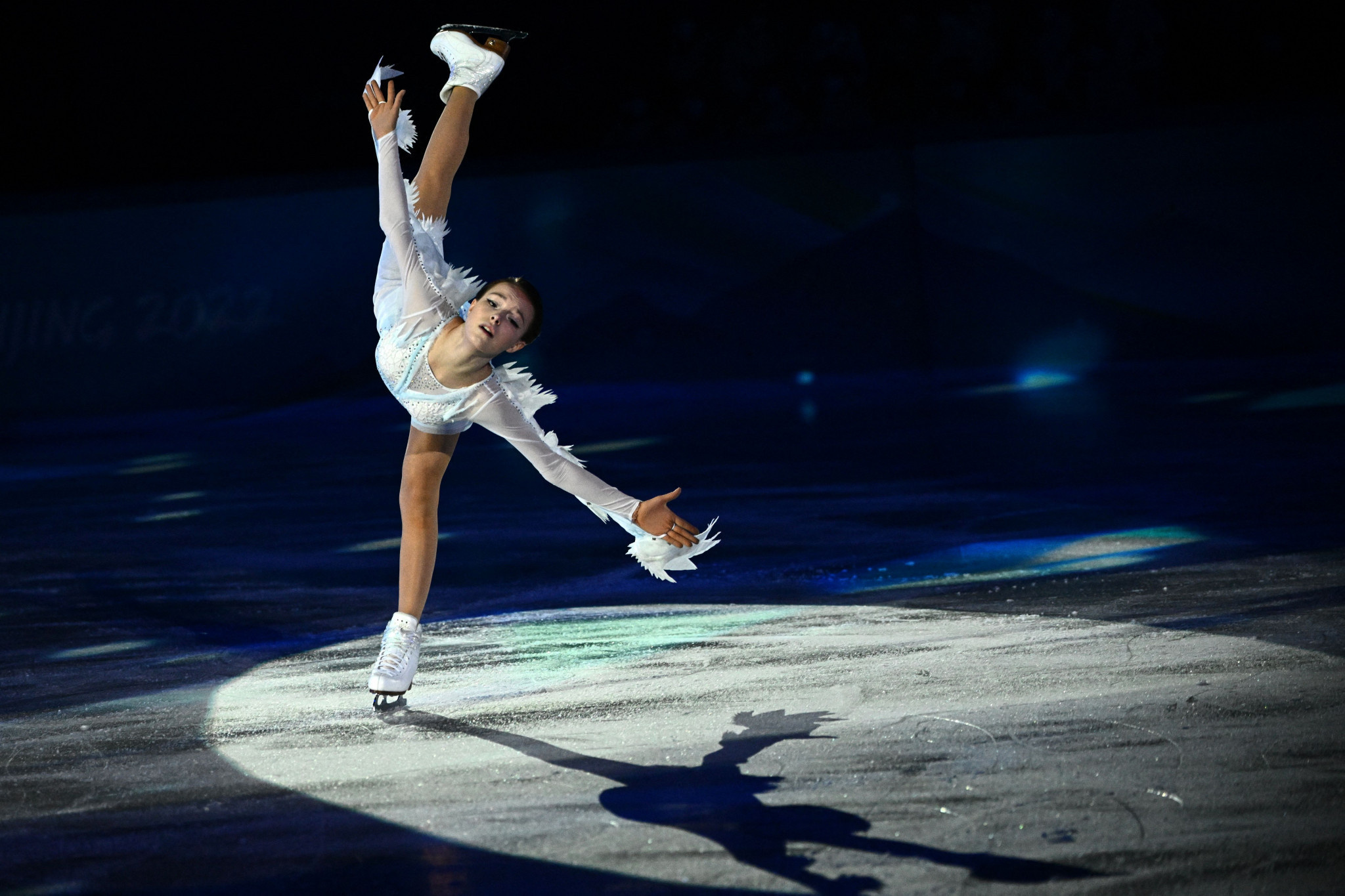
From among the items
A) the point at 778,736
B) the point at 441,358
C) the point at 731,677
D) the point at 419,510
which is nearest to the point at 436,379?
the point at 441,358

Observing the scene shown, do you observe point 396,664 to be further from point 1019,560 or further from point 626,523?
point 1019,560

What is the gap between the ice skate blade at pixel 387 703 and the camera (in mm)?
4336

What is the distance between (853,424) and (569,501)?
234cm

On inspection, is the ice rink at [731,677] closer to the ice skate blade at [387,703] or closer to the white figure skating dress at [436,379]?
the ice skate blade at [387,703]

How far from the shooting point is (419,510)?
4543mm

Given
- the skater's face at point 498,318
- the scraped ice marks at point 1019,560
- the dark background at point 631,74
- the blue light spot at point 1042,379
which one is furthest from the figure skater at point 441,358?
the dark background at point 631,74

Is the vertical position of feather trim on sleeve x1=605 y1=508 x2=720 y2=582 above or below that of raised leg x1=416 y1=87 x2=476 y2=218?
below

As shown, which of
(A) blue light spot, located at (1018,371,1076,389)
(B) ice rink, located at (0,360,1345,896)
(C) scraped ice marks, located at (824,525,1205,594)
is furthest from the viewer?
(A) blue light spot, located at (1018,371,1076,389)

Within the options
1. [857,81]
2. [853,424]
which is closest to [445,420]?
[853,424]

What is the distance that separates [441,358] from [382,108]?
727mm

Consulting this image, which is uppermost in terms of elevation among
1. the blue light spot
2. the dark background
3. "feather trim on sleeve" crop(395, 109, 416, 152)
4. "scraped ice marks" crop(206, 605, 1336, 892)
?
the dark background

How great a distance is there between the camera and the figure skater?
4215 mm

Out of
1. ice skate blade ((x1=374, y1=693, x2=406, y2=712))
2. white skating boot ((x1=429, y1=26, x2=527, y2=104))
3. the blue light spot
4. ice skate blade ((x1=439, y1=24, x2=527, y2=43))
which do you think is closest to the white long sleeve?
ice skate blade ((x1=374, y1=693, x2=406, y2=712))

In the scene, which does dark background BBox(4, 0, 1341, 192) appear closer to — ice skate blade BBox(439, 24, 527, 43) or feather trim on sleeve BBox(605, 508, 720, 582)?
ice skate blade BBox(439, 24, 527, 43)
